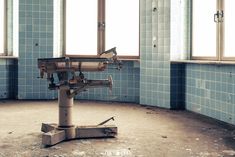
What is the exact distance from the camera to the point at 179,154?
339 cm

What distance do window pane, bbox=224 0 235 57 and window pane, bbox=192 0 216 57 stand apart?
1.00 feet

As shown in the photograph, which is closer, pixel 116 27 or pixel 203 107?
pixel 203 107

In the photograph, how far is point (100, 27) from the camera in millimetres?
7047

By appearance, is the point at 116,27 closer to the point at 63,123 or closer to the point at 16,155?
the point at 63,123

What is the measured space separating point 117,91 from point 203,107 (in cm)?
201

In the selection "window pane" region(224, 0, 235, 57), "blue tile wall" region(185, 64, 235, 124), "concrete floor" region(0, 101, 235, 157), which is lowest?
"concrete floor" region(0, 101, 235, 157)

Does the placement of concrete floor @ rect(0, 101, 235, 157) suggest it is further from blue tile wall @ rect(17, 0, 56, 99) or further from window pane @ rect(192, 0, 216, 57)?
window pane @ rect(192, 0, 216, 57)

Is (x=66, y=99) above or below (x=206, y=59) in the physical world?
below

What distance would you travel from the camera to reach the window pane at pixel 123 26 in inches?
273

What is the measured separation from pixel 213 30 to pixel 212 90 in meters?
0.97

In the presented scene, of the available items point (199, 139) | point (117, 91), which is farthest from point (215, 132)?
point (117, 91)

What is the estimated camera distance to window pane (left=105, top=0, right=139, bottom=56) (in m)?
6.93

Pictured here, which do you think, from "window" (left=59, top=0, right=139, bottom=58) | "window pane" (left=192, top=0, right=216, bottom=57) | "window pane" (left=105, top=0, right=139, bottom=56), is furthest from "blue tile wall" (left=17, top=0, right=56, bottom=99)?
"window pane" (left=192, top=0, right=216, bottom=57)

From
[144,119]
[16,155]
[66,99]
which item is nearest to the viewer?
[16,155]
